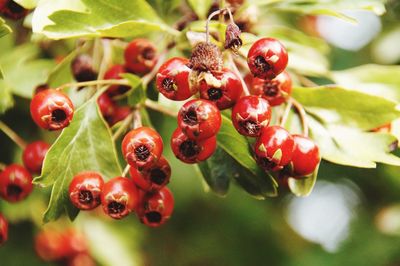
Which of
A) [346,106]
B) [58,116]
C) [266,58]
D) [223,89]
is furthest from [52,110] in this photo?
[346,106]

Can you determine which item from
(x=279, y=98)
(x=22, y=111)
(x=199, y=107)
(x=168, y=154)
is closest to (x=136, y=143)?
(x=199, y=107)

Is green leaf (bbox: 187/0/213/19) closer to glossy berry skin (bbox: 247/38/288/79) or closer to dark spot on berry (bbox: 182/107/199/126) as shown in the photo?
glossy berry skin (bbox: 247/38/288/79)

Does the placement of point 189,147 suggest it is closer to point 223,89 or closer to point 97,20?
point 223,89

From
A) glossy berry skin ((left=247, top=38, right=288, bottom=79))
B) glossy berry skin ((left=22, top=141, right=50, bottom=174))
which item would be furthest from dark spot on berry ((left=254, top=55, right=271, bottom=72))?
glossy berry skin ((left=22, top=141, right=50, bottom=174))

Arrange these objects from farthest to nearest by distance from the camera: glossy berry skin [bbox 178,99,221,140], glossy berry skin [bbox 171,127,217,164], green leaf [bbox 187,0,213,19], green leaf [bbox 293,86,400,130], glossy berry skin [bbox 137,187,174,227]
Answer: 1. green leaf [bbox 187,0,213,19]
2. green leaf [bbox 293,86,400,130]
3. glossy berry skin [bbox 137,187,174,227]
4. glossy berry skin [bbox 171,127,217,164]
5. glossy berry skin [bbox 178,99,221,140]

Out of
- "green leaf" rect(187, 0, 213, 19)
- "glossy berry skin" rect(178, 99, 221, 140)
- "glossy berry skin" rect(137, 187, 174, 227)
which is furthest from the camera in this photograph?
"green leaf" rect(187, 0, 213, 19)

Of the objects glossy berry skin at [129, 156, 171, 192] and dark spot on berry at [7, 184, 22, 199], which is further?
A: dark spot on berry at [7, 184, 22, 199]

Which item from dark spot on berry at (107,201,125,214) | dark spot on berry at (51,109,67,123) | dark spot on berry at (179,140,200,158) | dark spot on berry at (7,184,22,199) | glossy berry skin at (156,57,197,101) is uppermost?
glossy berry skin at (156,57,197,101)

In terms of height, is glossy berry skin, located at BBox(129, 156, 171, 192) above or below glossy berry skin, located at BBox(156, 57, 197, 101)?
below
